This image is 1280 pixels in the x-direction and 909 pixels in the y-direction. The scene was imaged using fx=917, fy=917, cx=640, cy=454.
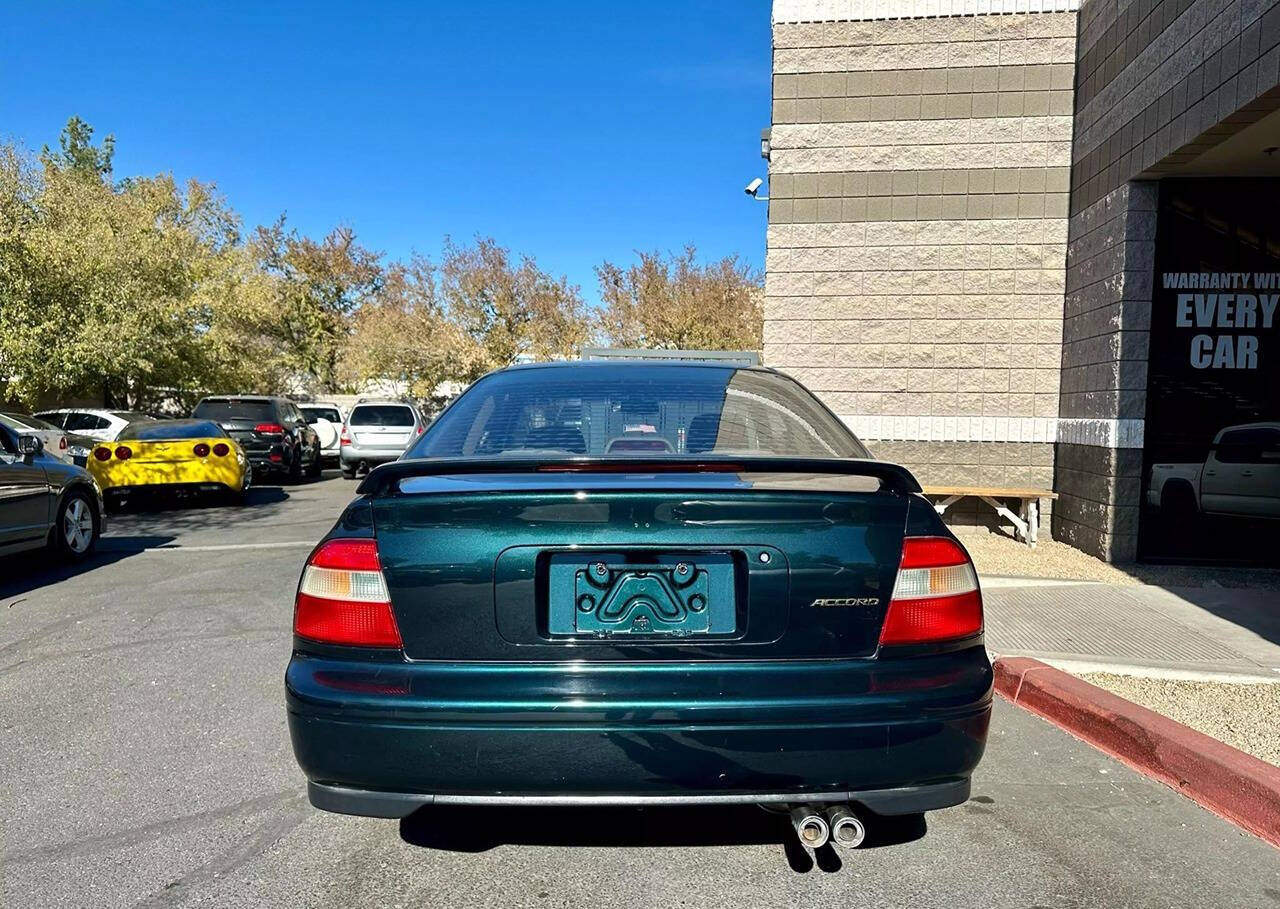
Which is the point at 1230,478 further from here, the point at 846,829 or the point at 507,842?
the point at 507,842

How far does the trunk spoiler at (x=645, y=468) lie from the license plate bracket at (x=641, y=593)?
11.4 inches

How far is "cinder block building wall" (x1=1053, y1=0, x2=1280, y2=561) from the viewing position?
5.99 m

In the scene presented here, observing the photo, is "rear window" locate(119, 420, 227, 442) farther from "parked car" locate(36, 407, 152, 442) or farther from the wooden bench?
the wooden bench

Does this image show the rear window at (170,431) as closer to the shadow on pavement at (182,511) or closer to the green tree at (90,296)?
the shadow on pavement at (182,511)

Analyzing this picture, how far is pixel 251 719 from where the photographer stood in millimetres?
4176

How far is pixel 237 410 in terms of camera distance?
1678cm

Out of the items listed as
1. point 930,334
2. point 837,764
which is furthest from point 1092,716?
point 930,334

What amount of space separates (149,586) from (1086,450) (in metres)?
7.97

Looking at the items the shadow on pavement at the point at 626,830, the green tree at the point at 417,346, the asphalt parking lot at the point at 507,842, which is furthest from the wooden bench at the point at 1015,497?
the green tree at the point at 417,346

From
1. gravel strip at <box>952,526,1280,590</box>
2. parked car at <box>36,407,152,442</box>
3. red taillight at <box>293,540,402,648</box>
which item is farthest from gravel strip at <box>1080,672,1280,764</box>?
parked car at <box>36,407,152,442</box>

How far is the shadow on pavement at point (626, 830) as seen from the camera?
9.73 feet

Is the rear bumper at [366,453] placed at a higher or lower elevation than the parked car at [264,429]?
lower

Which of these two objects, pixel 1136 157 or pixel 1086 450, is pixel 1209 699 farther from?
pixel 1136 157

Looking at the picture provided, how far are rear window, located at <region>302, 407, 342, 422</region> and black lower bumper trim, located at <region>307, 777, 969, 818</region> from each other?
20.7m
